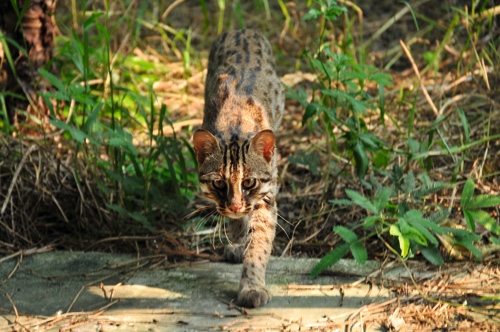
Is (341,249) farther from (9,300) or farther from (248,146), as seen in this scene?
(9,300)

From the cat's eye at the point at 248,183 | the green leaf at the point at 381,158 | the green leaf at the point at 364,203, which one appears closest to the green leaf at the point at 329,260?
the green leaf at the point at 364,203

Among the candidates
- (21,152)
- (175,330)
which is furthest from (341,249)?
(21,152)

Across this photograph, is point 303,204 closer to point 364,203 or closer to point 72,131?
point 364,203

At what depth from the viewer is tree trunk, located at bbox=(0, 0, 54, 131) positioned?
5906 millimetres

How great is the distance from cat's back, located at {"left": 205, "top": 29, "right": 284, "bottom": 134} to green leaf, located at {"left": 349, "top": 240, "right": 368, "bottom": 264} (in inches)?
48.9

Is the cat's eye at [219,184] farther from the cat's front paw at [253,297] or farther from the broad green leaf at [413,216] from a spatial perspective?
the broad green leaf at [413,216]

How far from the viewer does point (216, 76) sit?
532 cm

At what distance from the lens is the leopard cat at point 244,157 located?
4.14 m

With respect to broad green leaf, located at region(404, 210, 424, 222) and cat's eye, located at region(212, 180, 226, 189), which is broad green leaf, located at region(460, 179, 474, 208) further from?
cat's eye, located at region(212, 180, 226, 189)

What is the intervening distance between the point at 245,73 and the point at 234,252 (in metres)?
1.33

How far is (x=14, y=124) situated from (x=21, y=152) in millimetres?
746

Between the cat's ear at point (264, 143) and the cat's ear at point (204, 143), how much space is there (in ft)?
0.75

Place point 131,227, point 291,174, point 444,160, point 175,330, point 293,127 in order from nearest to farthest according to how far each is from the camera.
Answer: point 175,330
point 131,227
point 444,160
point 291,174
point 293,127

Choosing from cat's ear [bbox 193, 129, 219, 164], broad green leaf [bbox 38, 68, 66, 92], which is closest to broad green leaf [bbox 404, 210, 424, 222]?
cat's ear [bbox 193, 129, 219, 164]
